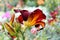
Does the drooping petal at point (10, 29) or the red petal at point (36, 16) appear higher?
the red petal at point (36, 16)

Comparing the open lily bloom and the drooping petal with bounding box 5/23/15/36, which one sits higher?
the open lily bloom

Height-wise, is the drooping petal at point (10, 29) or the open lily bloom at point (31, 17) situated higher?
the open lily bloom at point (31, 17)

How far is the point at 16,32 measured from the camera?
762 millimetres

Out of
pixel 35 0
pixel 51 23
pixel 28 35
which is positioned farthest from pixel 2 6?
pixel 28 35

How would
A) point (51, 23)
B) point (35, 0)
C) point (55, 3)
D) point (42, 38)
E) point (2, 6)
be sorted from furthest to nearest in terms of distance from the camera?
point (35, 0) → point (2, 6) → point (55, 3) → point (51, 23) → point (42, 38)

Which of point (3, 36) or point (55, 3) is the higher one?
point (55, 3)

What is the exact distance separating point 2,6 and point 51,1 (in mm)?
1355

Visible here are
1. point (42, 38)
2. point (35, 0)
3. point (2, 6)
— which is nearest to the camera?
point (42, 38)

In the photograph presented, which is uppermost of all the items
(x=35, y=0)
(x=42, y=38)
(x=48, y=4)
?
(x=35, y=0)

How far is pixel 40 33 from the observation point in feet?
3.26

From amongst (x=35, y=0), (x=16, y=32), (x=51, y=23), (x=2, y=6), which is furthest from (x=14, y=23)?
(x=35, y=0)

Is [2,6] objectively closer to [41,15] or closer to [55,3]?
[55,3]

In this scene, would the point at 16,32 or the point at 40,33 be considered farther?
the point at 40,33

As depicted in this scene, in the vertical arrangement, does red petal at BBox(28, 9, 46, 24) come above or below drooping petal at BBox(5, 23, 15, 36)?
above
